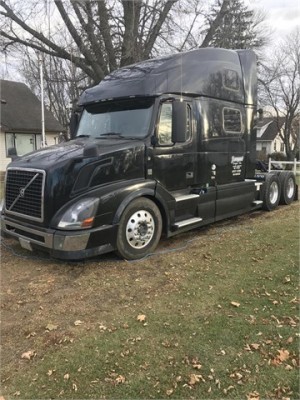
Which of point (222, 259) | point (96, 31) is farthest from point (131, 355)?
point (96, 31)

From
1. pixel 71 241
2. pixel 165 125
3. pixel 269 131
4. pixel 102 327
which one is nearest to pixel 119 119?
pixel 165 125

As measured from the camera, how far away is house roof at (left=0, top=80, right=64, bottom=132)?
26.3 m

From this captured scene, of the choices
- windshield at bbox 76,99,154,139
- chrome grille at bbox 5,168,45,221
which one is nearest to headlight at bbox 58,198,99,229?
chrome grille at bbox 5,168,45,221

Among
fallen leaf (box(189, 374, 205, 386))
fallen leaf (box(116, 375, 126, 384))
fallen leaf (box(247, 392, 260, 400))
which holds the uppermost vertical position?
fallen leaf (box(189, 374, 205, 386))

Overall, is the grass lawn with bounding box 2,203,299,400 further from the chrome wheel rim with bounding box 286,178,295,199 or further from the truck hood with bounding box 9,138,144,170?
the chrome wheel rim with bounding box 286,178,295,199

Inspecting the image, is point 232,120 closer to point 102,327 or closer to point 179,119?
point 179,119

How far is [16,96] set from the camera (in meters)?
29.4

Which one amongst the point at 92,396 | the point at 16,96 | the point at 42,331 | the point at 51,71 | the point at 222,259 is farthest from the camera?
the point at 51,71

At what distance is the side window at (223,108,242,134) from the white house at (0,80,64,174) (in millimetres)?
19091

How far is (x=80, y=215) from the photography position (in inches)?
209

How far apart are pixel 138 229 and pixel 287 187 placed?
20.5ft

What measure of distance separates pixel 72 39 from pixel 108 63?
1967 millimetres

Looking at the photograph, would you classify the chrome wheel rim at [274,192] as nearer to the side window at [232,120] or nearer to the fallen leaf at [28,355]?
the side window at [232,120]

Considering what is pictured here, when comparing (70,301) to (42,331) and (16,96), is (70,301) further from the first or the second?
(16,96)
